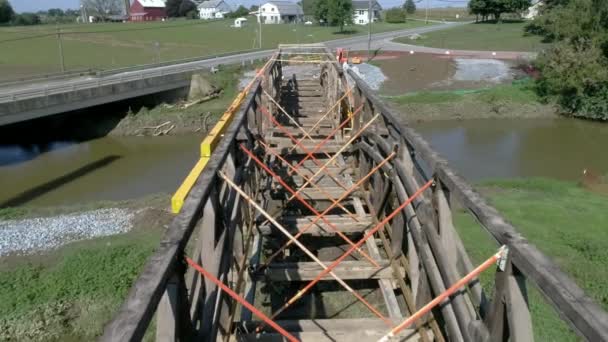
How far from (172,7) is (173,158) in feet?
303

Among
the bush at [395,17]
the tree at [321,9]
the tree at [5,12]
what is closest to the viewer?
the tree at [321,9]

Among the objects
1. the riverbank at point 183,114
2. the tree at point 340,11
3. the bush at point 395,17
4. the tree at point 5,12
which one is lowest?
the riverbank at point 183,114

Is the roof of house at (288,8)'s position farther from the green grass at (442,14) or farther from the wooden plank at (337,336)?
the wooden plank at (337,336)

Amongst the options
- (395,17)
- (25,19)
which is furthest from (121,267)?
(25,19)

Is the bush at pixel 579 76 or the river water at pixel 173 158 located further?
the bush at pixel 579 76

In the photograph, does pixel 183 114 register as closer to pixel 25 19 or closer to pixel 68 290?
pixel 68 290

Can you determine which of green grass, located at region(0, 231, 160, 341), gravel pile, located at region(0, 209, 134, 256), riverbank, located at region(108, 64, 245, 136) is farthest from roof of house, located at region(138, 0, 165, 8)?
green grass, located at region(0, 231, 160, 341)

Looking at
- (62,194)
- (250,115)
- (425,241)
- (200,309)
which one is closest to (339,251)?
(250,115)

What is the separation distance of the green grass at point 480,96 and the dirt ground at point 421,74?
163 cm

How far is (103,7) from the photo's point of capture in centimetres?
11131

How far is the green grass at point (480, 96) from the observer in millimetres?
29047

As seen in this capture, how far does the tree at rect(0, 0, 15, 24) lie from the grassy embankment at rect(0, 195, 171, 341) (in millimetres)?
82114

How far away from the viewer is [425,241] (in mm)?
4062

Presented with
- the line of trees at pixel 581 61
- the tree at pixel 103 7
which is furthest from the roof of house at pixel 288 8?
the line of trees at pixel 581 61
